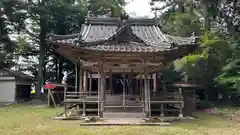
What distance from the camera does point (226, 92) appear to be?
21234mm

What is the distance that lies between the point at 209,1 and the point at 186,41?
10039 millimetres

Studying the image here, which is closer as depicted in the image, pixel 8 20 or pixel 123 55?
pixel 123 55

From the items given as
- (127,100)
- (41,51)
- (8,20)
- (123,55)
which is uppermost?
(8,20)

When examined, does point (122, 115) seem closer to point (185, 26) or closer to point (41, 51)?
point (185, 26)

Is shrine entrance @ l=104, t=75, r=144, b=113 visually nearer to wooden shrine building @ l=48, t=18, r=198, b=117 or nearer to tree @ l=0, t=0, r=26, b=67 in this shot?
wooden shrine building @ l=48, t=18, r=198, b=117

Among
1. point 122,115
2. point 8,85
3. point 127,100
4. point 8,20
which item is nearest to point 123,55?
point 122,115

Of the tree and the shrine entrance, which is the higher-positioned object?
the tree

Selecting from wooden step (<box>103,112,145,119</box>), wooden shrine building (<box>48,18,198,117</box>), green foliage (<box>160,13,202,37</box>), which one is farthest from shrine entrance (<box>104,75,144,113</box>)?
green foliage (<box>160,13,202,37</box>)

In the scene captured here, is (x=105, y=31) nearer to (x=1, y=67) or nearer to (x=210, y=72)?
(x=210, y=72)

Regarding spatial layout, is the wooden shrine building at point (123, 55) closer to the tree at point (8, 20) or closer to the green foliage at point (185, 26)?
the green foliage at point (185, 26)

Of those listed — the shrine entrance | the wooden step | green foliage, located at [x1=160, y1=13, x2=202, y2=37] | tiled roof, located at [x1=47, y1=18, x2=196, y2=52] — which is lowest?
the wooden step

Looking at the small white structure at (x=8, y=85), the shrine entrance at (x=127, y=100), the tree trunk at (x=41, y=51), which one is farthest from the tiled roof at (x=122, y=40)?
the small white structure at (x=8, y=85)

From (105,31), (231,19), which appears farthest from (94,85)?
(231,19)

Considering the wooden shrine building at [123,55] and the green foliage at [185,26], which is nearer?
the wooden shrine building at [123,55]
